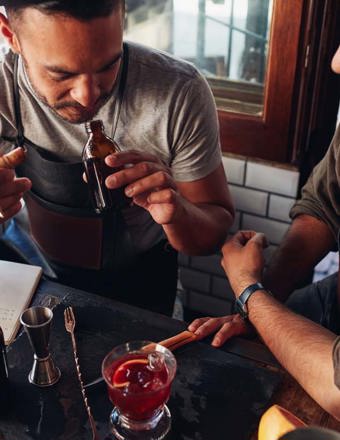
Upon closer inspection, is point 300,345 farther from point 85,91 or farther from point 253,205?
point 253,205

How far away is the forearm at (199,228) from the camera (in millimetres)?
1682

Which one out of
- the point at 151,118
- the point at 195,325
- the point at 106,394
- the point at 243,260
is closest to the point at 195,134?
the point at 151,118

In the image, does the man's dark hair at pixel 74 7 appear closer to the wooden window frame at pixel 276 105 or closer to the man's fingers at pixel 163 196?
the man's fingers at pixel 163 196

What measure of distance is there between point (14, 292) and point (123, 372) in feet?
1.65

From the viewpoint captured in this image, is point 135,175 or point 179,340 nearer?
point 179,340

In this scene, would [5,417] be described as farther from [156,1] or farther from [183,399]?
[156,1]

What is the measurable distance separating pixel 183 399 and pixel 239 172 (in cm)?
133

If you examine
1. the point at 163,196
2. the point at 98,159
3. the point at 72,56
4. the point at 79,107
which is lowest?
the point at 163,196

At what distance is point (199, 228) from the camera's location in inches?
68.4

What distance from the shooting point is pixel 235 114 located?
7.37ft

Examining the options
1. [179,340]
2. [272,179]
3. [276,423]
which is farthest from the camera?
[272,179]

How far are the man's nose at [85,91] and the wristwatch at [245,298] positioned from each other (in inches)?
26.8

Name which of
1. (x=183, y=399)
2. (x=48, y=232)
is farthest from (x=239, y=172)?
(x=183, y=399)

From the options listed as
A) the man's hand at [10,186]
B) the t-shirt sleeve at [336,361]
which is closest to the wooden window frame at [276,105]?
the man's hand at [10,186]
